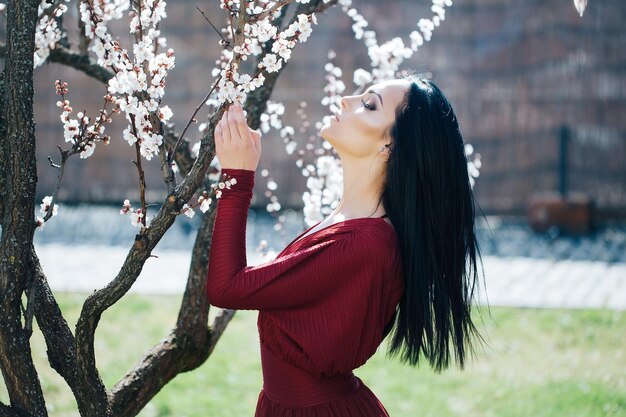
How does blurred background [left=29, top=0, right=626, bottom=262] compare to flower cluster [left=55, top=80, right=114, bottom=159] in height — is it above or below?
above

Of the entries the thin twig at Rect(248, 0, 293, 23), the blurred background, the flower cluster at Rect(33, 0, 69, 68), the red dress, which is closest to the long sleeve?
the red dress

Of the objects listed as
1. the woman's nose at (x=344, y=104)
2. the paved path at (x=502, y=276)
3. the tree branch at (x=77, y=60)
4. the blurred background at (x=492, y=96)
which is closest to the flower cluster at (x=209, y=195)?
the woman's nose at (x=344, y=104)

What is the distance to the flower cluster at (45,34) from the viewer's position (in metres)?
2.54

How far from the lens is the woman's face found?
7.10 feet

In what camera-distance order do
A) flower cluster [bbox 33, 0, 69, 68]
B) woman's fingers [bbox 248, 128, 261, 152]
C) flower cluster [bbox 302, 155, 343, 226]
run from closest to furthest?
woman's fingers [bbox 248, 128, 261, 152] → flower cluster [bbox 33, 0, 69, 68] → flower cluster [bbox 302, 155, 343, 226]

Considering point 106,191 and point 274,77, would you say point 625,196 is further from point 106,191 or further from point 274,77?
point 274,77

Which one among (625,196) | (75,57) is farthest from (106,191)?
(75,57)

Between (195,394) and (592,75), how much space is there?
658 centimetres

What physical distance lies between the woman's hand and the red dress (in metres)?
0.02

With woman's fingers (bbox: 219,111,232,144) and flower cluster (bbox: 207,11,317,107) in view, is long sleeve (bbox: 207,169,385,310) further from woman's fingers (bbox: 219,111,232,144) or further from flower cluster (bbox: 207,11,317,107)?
flower cluster (bbox: 207,11,317,107)

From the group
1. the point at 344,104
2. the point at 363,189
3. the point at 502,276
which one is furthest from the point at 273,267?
the point at 502,276

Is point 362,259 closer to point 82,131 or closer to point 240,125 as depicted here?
→ point 240,125

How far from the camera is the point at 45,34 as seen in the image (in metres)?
2.62

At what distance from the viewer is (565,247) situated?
8422mm
